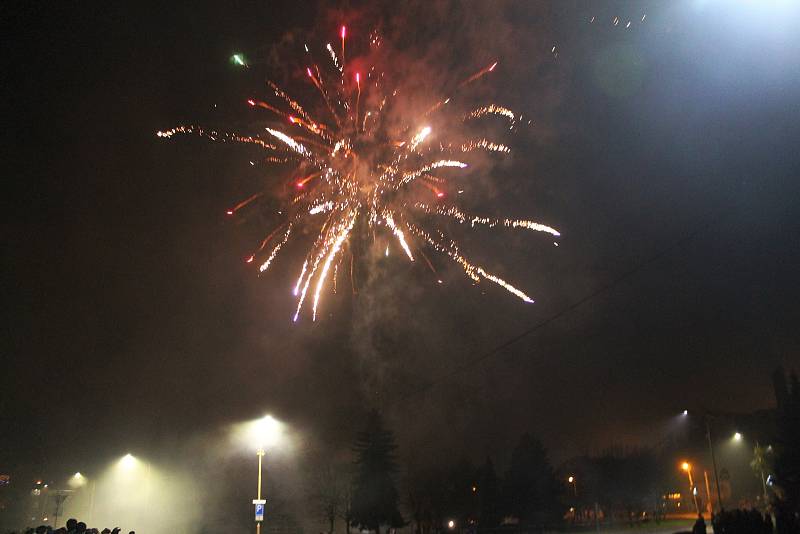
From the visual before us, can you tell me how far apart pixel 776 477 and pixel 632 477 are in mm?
44954

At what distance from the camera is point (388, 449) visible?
53125 mm

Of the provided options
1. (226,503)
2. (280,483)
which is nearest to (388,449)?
(280,483)

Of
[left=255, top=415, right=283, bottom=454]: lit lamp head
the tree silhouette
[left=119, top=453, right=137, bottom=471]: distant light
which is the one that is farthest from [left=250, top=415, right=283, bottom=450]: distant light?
the tree silhouette

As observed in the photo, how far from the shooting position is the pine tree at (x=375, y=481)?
1917 inches

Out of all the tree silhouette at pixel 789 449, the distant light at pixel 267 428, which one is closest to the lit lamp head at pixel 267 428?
the distant light at pixel 267 428

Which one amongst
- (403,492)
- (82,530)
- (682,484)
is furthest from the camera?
(682,484)

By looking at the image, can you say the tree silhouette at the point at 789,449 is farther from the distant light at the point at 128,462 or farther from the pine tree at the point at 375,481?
the distant light at the point at 128,462

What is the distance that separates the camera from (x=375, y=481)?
50.7 m

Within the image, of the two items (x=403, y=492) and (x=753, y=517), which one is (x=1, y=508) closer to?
(x=403, y=492)

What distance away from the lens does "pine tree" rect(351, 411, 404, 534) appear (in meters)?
48.7

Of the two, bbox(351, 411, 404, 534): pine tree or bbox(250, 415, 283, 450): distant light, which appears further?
bbox(351, 411, 404, 534): pine tree

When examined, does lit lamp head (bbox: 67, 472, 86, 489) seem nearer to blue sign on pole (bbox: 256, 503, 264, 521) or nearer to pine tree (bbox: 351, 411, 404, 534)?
pine tree (bbox: 351, 411, 404, 534)

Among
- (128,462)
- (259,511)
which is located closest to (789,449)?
(259,511)

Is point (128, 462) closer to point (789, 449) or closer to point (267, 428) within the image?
point (267, 428)
